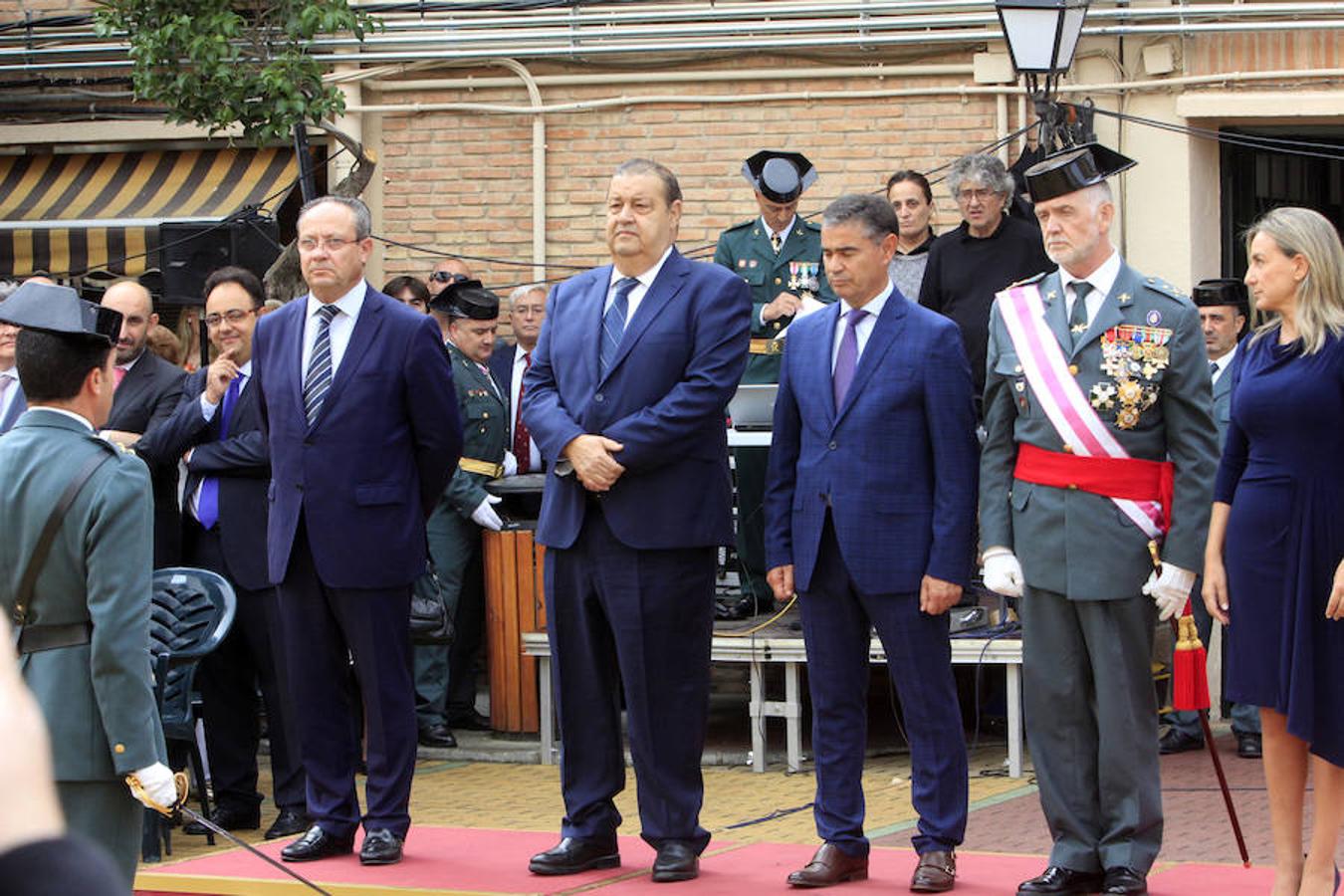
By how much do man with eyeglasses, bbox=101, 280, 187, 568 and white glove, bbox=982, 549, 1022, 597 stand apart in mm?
3754

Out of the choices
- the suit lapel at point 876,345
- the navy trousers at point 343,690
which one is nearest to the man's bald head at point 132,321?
the navy trousers at point 343,690

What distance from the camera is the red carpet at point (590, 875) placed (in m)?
5.95

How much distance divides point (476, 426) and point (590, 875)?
168 inches

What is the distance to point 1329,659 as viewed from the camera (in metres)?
5.40

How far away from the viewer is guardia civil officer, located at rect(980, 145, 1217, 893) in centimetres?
564

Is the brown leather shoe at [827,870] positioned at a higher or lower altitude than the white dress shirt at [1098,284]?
lower

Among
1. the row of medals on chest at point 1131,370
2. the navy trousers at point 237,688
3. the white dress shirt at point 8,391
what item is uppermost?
the white dress shirt at point 8,391

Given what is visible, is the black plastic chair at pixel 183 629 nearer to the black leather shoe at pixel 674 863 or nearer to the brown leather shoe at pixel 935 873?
the black leather shoe at pixel 674 863

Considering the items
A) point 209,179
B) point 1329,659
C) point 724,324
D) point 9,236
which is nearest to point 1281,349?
point 1329,659

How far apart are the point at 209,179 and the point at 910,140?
480cm

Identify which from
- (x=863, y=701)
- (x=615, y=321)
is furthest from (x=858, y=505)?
(x=615, y=321)

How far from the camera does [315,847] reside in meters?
6.45

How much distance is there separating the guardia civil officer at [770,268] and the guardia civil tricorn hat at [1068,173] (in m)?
3.69

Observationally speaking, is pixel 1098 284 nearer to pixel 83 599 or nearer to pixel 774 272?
pixel 83 599
